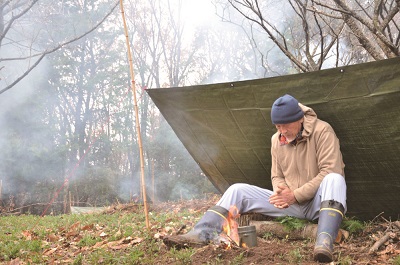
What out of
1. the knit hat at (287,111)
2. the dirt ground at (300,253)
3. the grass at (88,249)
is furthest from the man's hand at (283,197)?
the grass at (88,249)

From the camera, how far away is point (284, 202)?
3.16 m

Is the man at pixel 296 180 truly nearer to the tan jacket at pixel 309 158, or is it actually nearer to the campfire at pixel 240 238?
the tan jacket at pixel 309 158

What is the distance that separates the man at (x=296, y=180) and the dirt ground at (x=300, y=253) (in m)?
0.26

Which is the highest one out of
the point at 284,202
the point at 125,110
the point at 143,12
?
the point at 143,12

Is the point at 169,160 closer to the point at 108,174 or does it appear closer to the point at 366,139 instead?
the point at 108,174

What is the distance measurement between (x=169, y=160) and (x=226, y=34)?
20.0 feet

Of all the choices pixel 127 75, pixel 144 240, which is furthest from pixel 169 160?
pixel 144 240

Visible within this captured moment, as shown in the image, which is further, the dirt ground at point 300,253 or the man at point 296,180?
the man at point 296,180

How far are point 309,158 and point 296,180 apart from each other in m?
0.23

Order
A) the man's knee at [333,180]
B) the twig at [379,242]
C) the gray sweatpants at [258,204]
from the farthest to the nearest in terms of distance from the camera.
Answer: the gray sweatpants at [258,204] < the man's knee at [333,180] < the twig at [379,242]

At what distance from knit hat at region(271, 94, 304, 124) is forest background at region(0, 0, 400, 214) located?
1123cm

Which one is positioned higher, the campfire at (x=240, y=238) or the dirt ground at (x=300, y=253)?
the campfire at (x=240, y=238)

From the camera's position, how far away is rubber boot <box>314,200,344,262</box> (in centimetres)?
257

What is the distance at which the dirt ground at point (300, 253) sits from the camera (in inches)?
105
